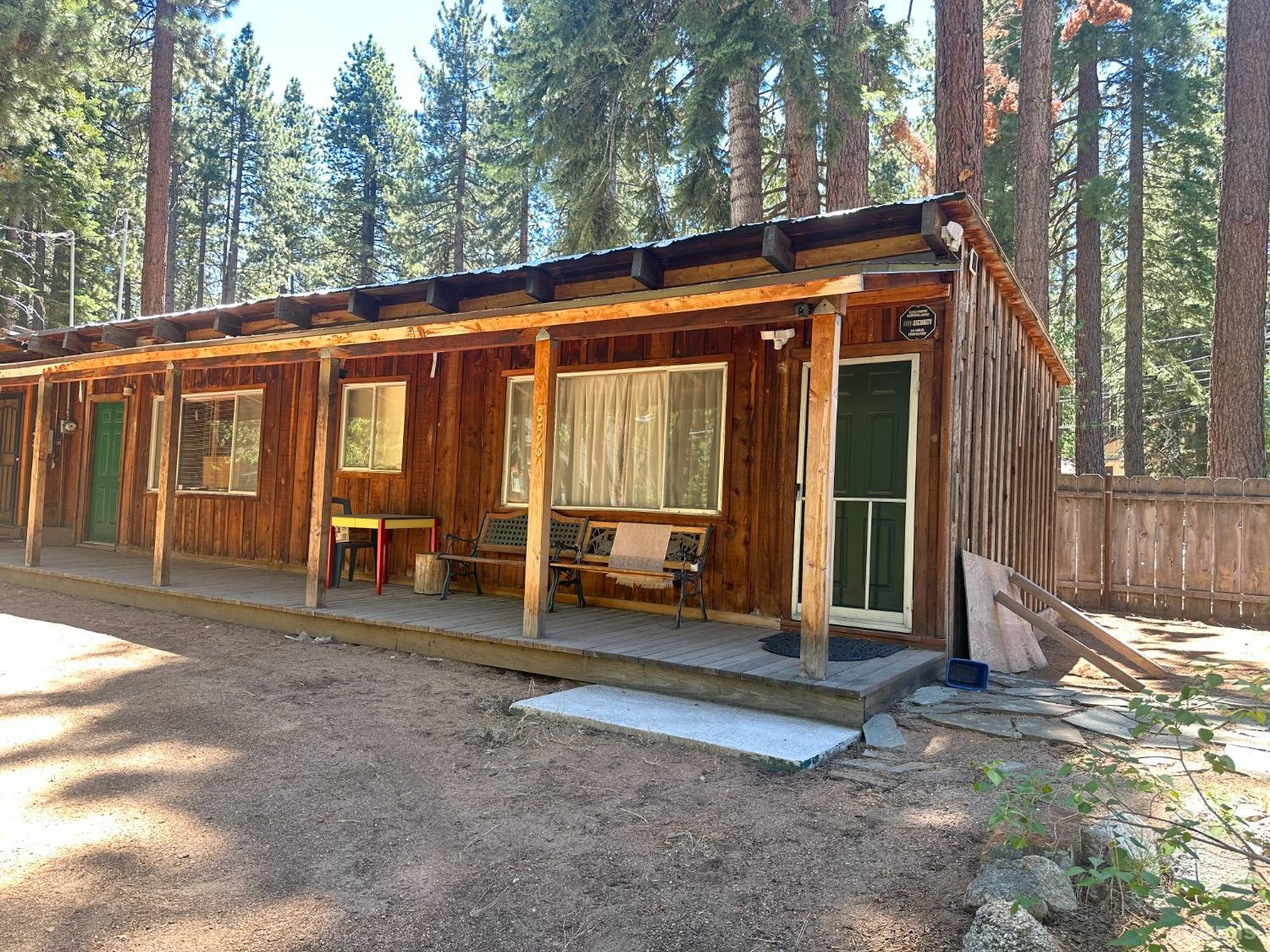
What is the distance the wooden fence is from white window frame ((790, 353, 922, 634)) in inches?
193

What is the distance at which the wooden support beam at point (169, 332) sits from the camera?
7.29m

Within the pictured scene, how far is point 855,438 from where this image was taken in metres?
5.88

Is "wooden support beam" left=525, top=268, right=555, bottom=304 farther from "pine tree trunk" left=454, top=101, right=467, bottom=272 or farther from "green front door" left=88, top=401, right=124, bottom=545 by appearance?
"pine tree trunk" left=454, top=101, right=467, bottom=272

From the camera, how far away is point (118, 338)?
7.81 meters

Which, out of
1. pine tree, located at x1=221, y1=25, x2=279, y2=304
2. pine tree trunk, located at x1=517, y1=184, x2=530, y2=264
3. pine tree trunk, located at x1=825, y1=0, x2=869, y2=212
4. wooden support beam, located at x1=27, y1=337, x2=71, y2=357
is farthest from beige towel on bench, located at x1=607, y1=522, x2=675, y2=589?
pine tree, located at x1=221, y1=25, x2=279, y2=304

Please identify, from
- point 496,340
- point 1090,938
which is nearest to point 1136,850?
point 1090,938

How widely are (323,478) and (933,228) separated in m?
4.62

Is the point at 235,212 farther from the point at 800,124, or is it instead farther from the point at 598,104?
the point at 800,124

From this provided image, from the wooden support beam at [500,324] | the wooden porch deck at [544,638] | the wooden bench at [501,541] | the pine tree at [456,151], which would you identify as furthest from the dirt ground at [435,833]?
the pine tree at [456,151]

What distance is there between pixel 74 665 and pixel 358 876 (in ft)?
12.4

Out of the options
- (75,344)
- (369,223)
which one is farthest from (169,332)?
(369,223)

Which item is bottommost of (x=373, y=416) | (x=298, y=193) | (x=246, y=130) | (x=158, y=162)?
(x=373, y=416)

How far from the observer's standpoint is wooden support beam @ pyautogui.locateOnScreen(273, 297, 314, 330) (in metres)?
6.32

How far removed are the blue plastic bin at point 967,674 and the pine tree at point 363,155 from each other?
22.7 m
